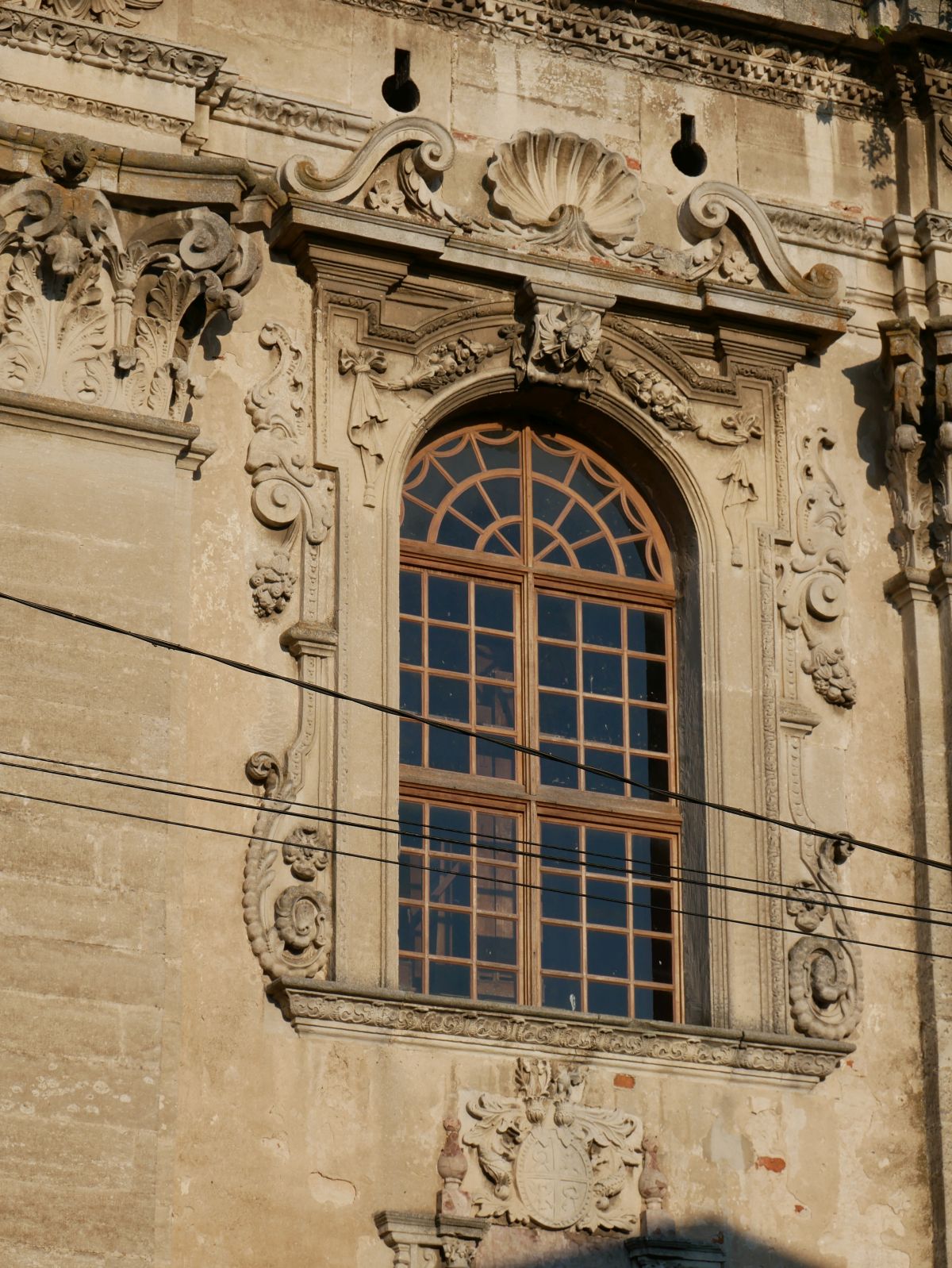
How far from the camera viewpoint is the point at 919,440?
63.4 feet

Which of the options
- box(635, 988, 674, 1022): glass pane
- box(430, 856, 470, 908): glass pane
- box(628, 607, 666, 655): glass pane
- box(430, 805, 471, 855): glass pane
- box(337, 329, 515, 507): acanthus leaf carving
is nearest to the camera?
box(430, 856, 470, 908): glass pane

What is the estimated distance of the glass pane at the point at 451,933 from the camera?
696 inches

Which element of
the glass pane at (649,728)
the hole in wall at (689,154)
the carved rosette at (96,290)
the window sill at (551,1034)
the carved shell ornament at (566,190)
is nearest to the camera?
the window sill at (551,1034)

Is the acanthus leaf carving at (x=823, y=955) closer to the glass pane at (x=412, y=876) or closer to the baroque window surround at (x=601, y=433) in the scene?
the baroque window surround at (x=601, y=433)

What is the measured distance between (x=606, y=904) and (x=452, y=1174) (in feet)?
7.19

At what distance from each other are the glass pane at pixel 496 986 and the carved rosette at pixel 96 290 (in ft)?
11.6

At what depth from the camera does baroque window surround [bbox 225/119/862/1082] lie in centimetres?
1711

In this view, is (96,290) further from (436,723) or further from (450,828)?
(450,828)

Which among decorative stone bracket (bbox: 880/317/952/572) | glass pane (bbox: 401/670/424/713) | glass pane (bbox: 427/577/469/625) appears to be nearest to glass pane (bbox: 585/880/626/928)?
glass pane (bbox: 401/670/424/713)

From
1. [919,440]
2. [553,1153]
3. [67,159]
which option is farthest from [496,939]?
[67,159]

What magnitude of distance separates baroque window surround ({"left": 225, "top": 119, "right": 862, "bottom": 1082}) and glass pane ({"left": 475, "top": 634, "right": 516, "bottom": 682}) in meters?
0.82

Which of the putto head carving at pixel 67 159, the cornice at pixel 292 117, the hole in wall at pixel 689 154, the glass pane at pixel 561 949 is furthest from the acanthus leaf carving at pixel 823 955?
the putto head carving at pixel 67 159

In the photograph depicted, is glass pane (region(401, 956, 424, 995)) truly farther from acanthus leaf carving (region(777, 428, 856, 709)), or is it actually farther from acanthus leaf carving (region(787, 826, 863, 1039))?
acanthus leaf carving (region(777, 428, 856, 709))

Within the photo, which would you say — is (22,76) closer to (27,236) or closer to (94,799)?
(27,236)
